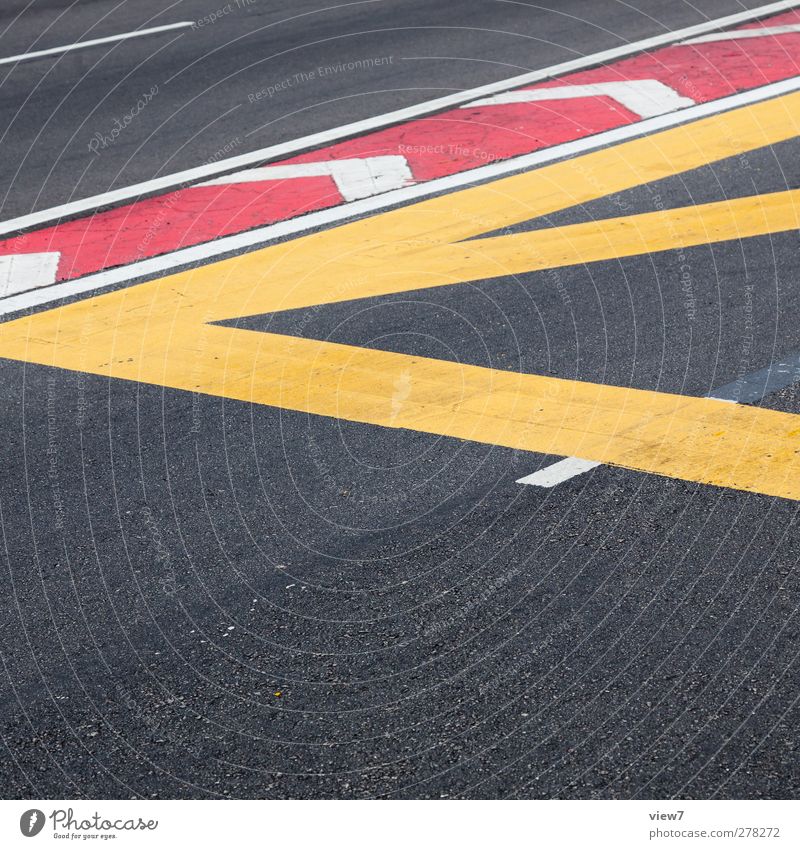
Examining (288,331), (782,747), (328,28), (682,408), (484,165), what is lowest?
(782,747)

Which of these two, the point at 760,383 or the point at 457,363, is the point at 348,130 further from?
the point at 760,383

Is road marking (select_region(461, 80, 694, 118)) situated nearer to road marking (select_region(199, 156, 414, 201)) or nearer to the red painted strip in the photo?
the red painted strip

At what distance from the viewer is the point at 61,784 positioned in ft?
9.95

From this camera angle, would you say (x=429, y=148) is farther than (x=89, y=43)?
No

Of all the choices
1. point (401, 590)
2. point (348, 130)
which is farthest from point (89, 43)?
point (401, 590)

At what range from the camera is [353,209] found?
731cm

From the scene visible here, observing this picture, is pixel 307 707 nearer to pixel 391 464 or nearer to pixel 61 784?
pixel 61 784

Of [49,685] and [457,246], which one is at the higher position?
[457,246]

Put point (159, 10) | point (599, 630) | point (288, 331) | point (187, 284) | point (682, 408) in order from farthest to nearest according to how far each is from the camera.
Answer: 1. point (159, 10)
2. point (187, 284)
3. point (288, 331)
4. point (682, 408)
5. point (599, 630)

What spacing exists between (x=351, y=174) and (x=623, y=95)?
2517 millimetres

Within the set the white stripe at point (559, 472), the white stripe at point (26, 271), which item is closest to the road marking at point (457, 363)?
the white stripe at point (559, 472)

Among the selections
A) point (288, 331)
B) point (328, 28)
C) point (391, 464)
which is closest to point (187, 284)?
point (288, 331)

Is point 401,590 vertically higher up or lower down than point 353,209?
lower down

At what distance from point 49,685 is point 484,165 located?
5277 mm
